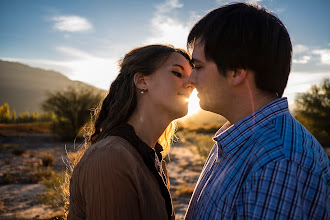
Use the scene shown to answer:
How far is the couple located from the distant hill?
8930 cm

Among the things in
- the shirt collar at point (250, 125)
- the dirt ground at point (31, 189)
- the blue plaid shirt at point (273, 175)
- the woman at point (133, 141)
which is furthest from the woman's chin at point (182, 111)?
the dirt ground at point (31, 189)

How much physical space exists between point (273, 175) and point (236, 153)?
412 millimetres

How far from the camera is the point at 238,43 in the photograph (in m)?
1.81

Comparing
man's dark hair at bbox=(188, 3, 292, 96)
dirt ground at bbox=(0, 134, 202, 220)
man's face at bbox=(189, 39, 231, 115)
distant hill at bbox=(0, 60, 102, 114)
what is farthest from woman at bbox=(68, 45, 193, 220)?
distant hill at bbox=(0, 60, 102, 114)

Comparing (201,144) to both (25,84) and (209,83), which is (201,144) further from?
(25,84)

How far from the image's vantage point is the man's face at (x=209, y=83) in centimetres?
196

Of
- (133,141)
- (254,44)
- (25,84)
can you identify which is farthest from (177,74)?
(25,84)

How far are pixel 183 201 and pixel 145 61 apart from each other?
5.53 m

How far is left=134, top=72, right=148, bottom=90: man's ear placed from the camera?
8.73 feet

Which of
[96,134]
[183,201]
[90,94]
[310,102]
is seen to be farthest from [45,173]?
[310,102]

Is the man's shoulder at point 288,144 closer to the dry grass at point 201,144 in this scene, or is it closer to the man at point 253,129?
the man at point 253,129

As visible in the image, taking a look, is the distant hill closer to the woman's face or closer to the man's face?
the woman's face

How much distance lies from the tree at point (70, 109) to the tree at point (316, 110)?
15.0 m

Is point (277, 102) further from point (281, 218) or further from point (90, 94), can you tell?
point (90, 94)
